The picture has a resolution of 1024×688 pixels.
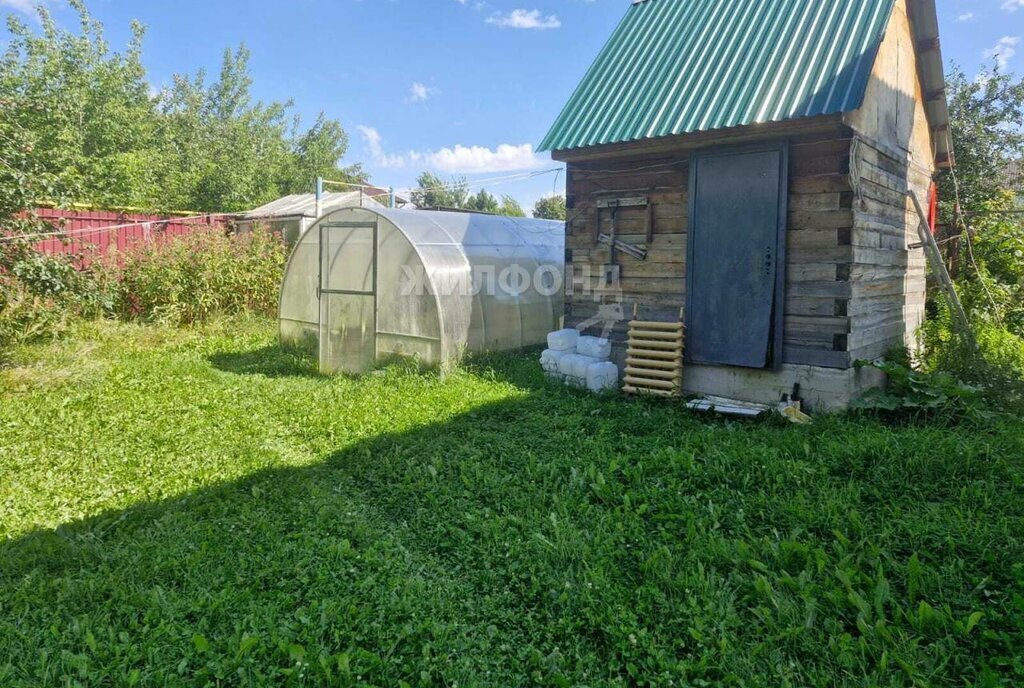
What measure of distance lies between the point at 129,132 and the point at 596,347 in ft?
63.6

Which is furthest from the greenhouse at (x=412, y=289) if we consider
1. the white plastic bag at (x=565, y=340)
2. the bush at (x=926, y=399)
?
the bush at (x=926, y=399)

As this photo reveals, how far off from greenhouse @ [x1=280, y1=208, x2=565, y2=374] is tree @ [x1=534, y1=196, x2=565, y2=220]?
72.8ft

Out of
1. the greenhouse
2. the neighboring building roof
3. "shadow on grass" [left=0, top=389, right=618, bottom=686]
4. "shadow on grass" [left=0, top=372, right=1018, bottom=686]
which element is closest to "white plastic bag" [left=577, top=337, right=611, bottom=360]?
the greenhouse

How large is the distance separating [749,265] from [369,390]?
433 centimetres

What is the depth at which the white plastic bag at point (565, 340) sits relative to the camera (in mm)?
7559

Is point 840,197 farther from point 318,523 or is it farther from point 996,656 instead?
point 318,523

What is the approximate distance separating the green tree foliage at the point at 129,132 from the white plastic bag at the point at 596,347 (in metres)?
11.0

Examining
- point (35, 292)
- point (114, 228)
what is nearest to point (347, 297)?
point (35, 292)

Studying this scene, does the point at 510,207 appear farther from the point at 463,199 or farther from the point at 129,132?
the point at 129,132

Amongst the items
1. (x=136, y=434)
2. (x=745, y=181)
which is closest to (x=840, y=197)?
(x=745, y=181)

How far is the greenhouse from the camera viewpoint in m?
7.88

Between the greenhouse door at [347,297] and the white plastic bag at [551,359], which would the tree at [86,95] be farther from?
the white plastic bag at [551,359]

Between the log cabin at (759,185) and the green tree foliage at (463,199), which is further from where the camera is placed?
the green tree foliage at (463,199)

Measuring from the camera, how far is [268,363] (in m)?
9.03
